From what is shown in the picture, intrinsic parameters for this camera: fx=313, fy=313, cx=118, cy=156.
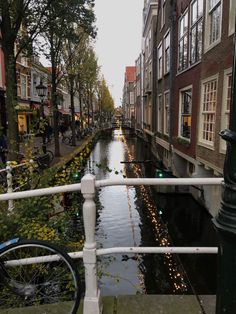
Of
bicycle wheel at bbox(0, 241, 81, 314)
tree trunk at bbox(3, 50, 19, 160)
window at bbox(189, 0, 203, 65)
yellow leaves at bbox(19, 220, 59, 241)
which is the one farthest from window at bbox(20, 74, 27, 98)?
bicycle wheel at bbox(0, 241, 81, 314)

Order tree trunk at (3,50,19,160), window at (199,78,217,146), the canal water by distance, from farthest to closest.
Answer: window at (199,78,217,146) < tree trunk at (3,50,19,160) < the canal water

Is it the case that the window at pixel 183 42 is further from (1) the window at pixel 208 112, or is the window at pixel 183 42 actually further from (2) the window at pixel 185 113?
(1) the window at pixel 208 112

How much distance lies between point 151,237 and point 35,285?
324 inches

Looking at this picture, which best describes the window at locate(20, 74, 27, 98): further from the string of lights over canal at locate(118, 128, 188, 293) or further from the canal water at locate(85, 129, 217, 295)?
the string of lights over canal at locate(118, 128, 188, 293)

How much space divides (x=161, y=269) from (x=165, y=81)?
14418mm

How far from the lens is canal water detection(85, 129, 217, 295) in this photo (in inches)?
290

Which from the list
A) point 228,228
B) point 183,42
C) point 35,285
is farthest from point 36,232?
point 183,42

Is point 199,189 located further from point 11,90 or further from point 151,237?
point 11,90

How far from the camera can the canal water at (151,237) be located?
7.37 meters

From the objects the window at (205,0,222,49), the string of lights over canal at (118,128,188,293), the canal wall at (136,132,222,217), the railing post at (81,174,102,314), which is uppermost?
the window at (205,0,222,49)

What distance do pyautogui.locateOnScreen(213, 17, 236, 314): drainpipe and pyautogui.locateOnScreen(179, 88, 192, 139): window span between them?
496 inches

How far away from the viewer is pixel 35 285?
2.55 metres

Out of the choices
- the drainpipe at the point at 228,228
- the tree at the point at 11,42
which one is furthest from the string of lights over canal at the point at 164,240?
the drainpipe at the point at 228,228

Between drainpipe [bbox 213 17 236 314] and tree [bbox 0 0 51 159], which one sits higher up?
tree [bbox 0 0 51 159]
